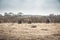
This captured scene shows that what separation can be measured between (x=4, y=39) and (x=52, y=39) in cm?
250

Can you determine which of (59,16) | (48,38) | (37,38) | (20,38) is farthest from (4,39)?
(59,16)

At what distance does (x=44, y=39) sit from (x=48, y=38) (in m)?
0.24

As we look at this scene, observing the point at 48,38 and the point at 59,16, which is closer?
the point at 48,38

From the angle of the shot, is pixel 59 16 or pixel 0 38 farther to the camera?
pixel 59 16

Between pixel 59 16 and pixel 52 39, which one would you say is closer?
pixel 52 39

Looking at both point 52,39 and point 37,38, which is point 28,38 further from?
point 52,39

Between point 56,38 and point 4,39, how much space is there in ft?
9.02

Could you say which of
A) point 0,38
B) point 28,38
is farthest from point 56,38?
point 0,38

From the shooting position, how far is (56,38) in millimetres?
6160

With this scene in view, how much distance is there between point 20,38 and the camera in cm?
617

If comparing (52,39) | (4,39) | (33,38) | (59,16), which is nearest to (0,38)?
(4,39)

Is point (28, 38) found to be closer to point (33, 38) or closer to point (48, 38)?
point (33, 38)

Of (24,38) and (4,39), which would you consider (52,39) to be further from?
(4,39)

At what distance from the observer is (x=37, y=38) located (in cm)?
624
